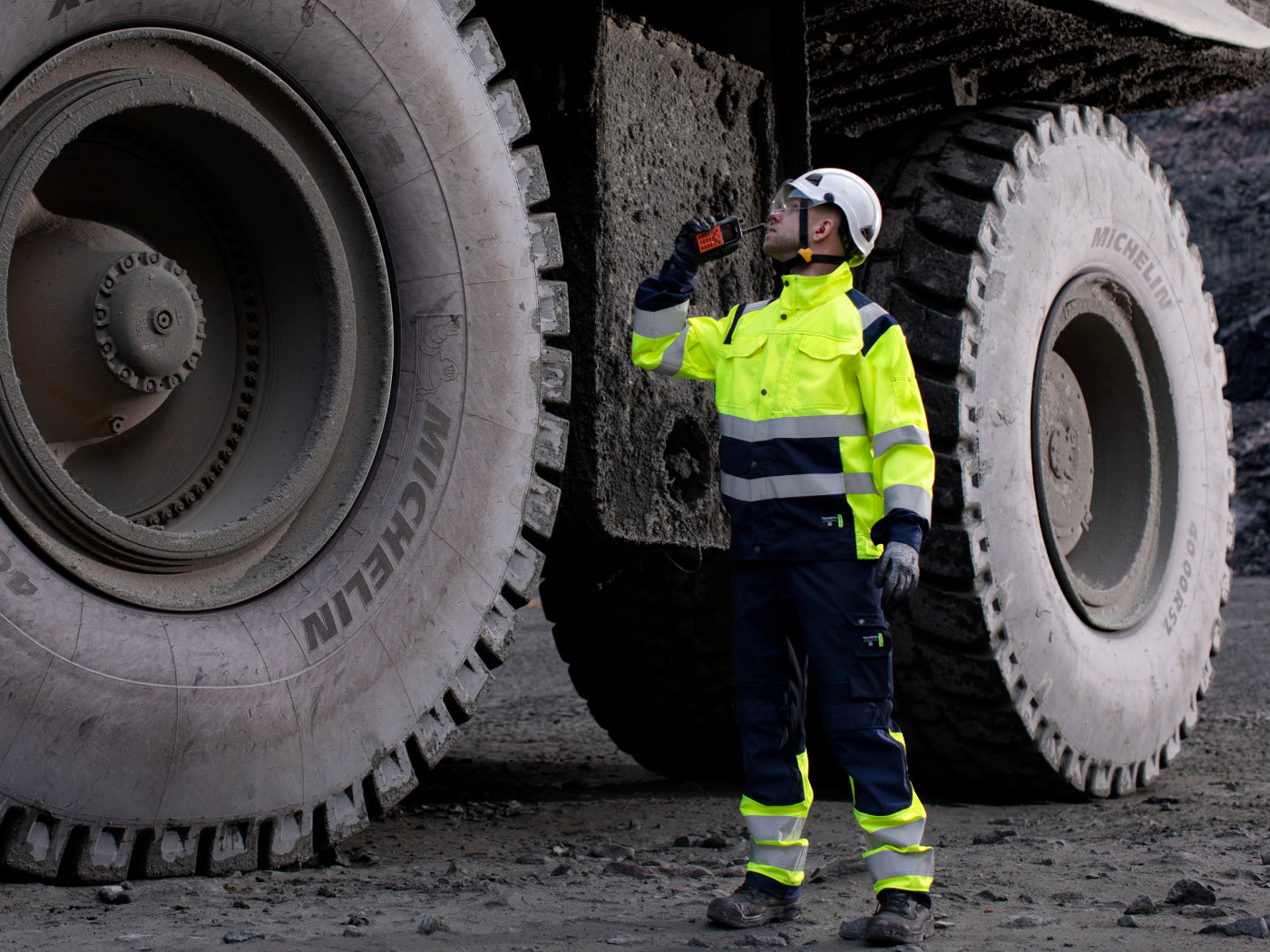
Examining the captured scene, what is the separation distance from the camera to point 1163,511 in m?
4.27

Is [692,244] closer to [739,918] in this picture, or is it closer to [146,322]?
[146,322]

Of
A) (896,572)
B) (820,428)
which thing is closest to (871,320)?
(820,428)

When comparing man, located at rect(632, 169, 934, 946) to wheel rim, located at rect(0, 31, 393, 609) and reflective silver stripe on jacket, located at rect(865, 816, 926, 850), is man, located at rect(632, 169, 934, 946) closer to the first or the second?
reflective silver stripe on jacket, located at rect(865, 816, 926, 850)

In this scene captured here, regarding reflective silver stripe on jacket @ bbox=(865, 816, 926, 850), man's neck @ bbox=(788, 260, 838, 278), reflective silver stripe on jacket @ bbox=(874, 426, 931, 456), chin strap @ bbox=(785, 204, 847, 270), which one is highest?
chin strap @ bbox=(785, 204, 847, 270)

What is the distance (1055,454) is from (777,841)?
1.77 metres

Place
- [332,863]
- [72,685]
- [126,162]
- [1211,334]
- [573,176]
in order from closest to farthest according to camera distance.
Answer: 1. [72,685]
2. [126,162]
3. [332,863]
4. [573,176]
5. [1211,334]

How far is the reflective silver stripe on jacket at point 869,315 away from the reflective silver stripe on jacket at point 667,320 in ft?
1.07

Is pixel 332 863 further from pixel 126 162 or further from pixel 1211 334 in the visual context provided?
pixel 1211 334

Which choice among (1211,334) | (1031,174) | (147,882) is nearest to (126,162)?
(147,882)

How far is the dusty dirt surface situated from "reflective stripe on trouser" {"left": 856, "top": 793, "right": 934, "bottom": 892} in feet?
0.30

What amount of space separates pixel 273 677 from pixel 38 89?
3.00ft

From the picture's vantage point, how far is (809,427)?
2.50m

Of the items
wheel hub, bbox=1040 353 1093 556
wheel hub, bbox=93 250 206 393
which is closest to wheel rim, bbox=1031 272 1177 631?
wheel hub, bbox=1040 353 1093 556

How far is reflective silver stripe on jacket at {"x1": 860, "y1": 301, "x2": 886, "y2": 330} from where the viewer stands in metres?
2.56
